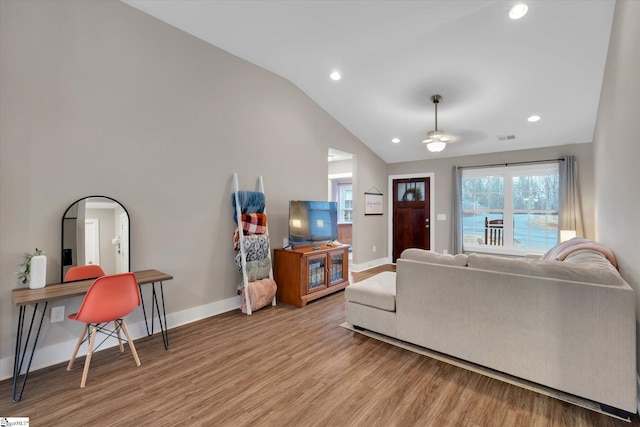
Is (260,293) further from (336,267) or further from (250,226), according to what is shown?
(336,267)

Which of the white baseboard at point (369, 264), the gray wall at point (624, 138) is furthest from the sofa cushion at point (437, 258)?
the white baseboard at point (369, 264)

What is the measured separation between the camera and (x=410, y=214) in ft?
21.6

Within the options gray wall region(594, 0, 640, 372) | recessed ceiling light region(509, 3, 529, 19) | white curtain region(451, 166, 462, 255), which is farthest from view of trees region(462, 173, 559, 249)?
recessed ceiling light region(509, 3, 529, 19)

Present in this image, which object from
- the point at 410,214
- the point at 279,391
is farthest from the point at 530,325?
the point at 410,214

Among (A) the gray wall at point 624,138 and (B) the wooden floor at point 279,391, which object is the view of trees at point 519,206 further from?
(B) the wooden floor at point 279,391

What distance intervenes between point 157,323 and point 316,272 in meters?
2.03

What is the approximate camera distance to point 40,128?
237 centimetres

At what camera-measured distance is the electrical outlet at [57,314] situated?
242 centimetres

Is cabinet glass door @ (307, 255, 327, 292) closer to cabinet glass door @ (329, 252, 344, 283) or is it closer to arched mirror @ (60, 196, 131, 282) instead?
cabinet glass door @ (329, 252, 344, 283)

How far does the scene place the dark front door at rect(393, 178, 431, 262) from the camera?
6.37 metres

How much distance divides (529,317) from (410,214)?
4646 millimetres

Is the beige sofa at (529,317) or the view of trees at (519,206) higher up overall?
the view of trees at (519,206)

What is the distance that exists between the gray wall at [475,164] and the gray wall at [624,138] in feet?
6.89

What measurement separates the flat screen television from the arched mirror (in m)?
1.99
